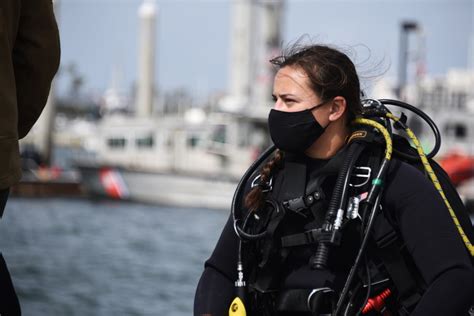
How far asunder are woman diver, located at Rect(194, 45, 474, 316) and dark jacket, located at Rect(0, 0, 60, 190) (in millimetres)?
643

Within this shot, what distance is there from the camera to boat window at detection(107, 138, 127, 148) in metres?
29.9

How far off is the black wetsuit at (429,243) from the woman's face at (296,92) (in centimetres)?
28

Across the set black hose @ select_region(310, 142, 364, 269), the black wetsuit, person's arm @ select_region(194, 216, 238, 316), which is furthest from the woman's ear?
person's arm @ select_region(194, 216, 238, 316)

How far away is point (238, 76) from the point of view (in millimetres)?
28938

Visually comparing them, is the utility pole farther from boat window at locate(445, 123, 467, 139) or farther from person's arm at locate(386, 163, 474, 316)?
person's arm at locate(386, 163, 474, 316)

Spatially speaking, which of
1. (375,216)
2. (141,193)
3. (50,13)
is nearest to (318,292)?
(375,216)

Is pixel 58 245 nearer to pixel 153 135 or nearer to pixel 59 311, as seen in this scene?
pixel 59 311

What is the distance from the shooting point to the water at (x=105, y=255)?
Result: 8789 millimetres

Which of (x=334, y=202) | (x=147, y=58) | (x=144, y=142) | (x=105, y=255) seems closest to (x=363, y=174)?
(x=334, y=202)

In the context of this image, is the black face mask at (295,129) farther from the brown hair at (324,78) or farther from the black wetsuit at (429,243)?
the black wetsuit at (429,243)

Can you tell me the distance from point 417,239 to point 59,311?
254 inches

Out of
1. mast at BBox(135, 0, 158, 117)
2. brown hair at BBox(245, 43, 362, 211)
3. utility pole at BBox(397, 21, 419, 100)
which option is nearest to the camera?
brown hair at BBox(245, 43, 362, 211)

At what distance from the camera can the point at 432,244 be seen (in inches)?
87.4

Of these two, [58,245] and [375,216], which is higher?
[375,216]
